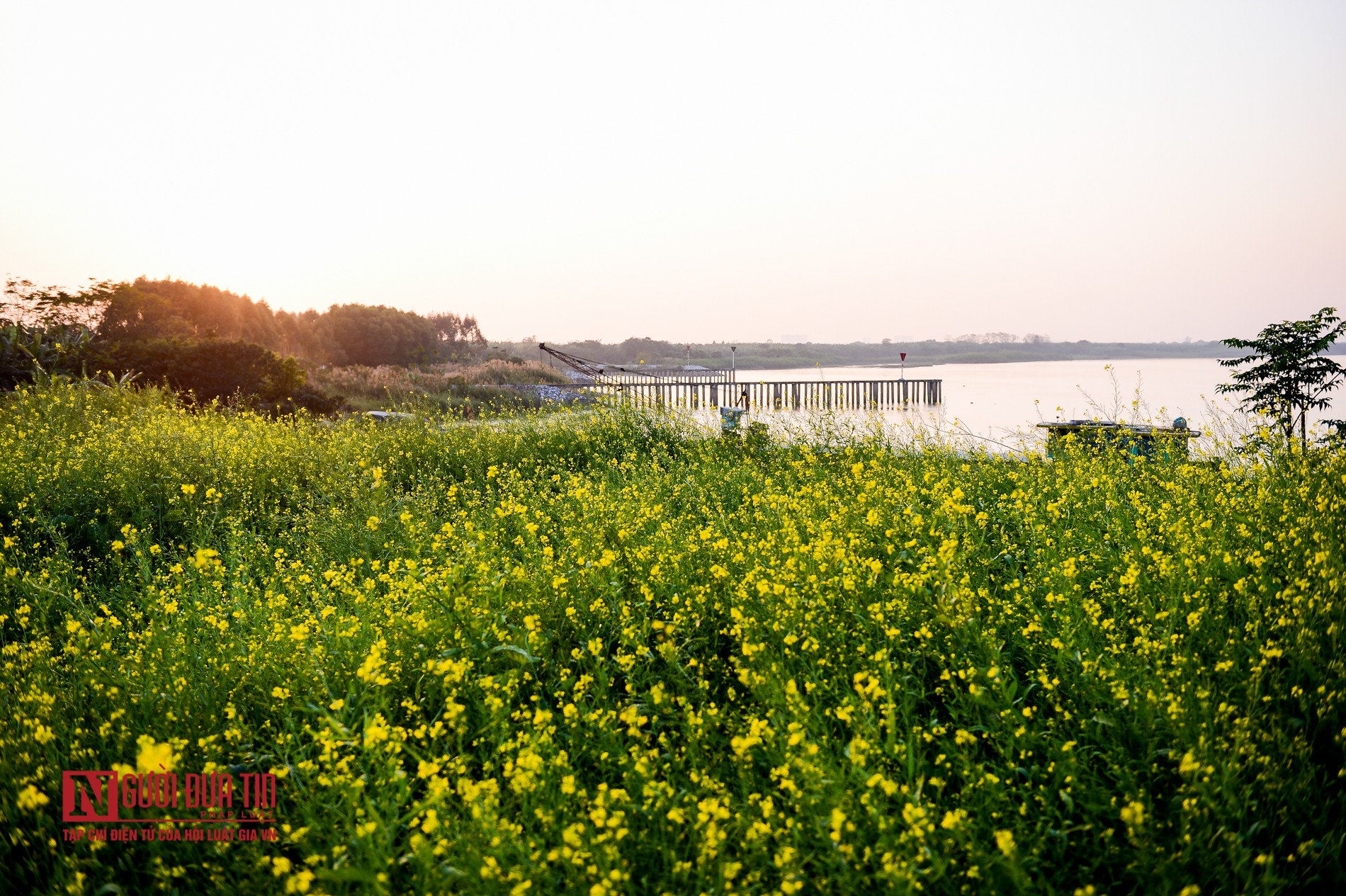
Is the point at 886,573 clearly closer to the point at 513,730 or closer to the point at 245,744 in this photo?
Answer: the point at 513,730

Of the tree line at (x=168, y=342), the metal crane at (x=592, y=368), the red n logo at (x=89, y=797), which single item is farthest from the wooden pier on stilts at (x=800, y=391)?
the red n logo at (x=89, y=797)

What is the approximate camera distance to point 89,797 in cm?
228

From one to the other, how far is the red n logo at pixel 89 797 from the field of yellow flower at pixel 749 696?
0.16ft

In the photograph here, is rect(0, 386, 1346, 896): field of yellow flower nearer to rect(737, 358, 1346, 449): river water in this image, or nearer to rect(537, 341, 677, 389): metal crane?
rect(737, 358, 1346, 449): river water

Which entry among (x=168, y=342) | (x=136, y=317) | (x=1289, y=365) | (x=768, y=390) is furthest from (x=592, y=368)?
(x=1289, y=365)

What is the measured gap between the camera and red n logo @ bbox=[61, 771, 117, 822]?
7.19ft

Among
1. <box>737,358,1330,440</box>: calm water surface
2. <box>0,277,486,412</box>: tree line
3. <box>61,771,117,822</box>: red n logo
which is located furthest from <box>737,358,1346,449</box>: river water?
<box>0,277,486,412</box>: tree line

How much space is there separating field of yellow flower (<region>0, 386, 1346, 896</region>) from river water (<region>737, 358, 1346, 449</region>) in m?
1.68

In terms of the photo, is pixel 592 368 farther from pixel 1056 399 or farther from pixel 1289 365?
pixel 1289 365

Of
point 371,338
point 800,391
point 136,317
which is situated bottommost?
point 800,391

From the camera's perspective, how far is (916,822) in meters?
1.79

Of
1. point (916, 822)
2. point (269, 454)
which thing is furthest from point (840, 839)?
point (269, 454)

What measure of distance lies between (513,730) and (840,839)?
4.14ft

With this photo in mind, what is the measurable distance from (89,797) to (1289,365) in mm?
13312
